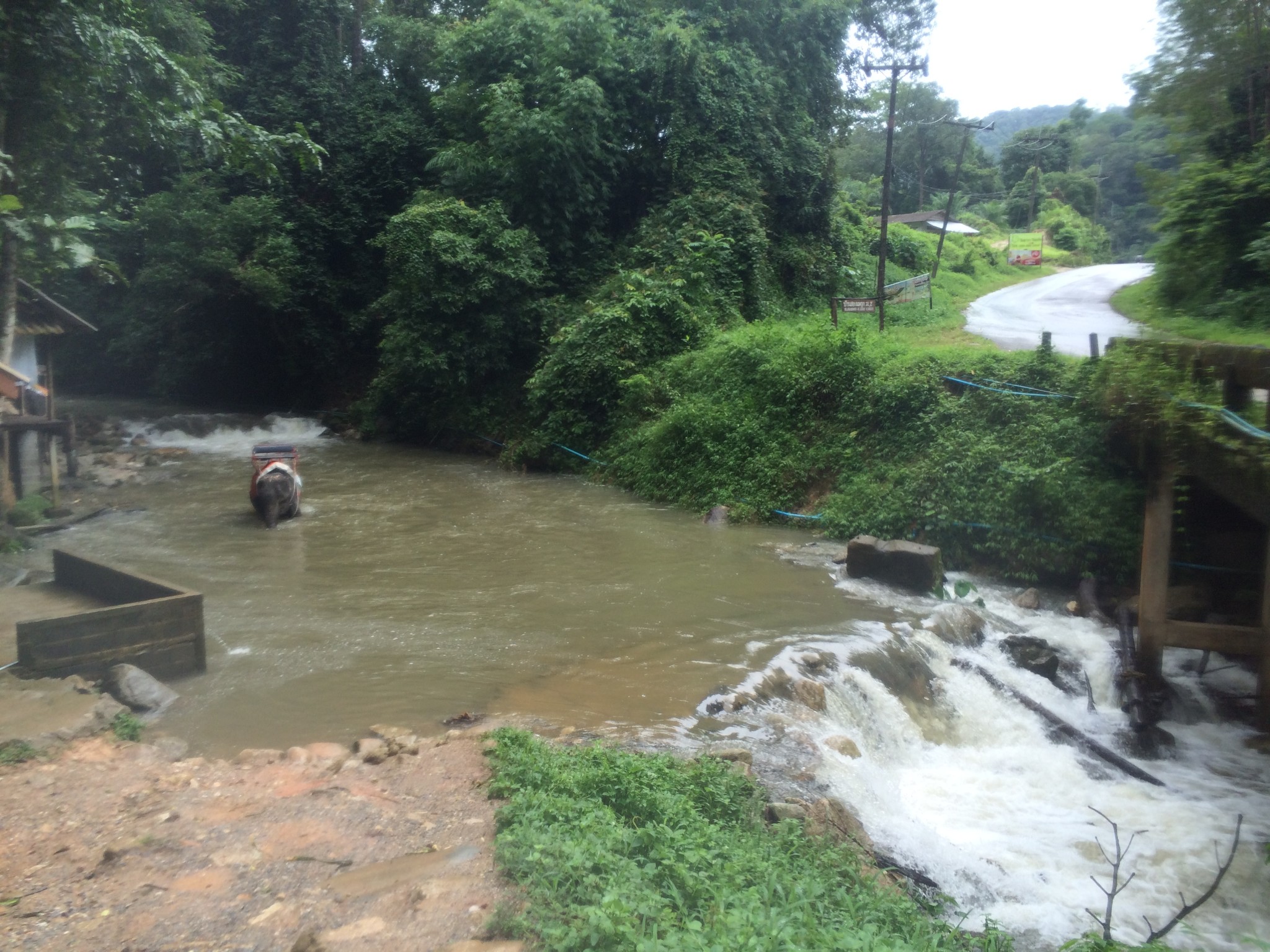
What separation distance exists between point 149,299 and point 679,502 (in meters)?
19.7

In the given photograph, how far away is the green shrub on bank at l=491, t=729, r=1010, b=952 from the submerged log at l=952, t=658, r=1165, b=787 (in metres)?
3.70

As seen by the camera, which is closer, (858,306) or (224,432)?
(858,306)

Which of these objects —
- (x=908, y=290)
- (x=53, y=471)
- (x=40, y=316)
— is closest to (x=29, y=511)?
(x=53, y=471)

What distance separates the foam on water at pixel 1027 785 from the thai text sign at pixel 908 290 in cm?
1628

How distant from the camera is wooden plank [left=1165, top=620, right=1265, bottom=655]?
9.30m

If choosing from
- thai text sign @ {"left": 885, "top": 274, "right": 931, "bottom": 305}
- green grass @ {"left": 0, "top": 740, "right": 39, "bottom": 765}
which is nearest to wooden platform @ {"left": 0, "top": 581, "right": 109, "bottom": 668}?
green grass @ {"left": 0, "top": 740, "right": 39, "bottom": 765}

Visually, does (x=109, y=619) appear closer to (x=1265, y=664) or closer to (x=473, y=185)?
(x=1265, y=664)

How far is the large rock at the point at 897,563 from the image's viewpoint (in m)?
12.3

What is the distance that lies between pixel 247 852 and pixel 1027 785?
20.9 feet

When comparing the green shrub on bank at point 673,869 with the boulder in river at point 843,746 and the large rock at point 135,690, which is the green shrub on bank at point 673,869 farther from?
the large rock at point 135,690

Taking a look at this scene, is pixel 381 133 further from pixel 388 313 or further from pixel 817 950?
pixel 817 950

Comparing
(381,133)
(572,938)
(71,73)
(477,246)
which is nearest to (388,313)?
(477,246)

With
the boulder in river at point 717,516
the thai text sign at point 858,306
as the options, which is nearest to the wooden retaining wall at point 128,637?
the boulder in river at point 717,516

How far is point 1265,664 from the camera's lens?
9062 millimetres
